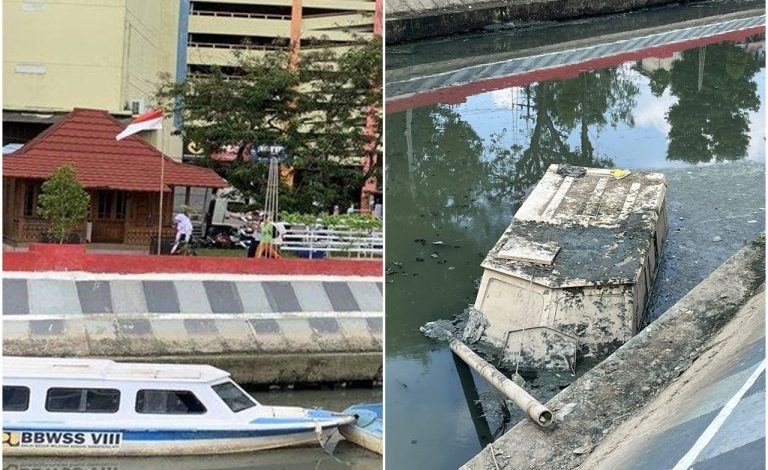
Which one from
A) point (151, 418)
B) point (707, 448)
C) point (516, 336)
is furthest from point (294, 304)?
point (707, 448)

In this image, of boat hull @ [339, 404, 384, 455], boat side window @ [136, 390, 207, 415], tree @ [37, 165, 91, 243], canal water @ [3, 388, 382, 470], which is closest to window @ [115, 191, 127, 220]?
tree @ [37, 165, 91, 243]

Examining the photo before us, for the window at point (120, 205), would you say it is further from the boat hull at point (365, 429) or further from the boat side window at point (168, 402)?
the boat hull at point (365, 429)

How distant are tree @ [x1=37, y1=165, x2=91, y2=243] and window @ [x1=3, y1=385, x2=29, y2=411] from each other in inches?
78.7

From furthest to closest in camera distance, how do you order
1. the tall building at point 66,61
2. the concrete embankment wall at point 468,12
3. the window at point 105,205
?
the concrete embankment wall at point 468,12, the tall building at point 66,61, the window at point 105,205

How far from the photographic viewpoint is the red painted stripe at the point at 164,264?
6.69 metres

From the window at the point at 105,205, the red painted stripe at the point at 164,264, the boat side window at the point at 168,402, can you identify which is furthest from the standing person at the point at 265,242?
the boat side window at the point at 168,402

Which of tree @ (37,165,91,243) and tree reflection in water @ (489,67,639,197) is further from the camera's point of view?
tree reflection in water @ (489,67,639,197)

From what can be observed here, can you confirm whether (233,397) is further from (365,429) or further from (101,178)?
(101,178)

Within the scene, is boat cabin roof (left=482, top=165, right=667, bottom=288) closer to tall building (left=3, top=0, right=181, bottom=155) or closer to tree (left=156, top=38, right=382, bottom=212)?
tree (left=156, top=38, right=382, bottom=212)

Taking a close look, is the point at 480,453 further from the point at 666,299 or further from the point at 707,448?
the point at 666,299

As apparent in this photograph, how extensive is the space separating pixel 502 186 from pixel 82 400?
341 centimetres

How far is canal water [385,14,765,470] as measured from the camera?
428 centimetres

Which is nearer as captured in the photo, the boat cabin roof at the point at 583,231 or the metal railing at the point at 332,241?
the boat cabin roof at the point at 583,231

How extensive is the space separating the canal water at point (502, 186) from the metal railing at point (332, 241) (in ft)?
2.07
